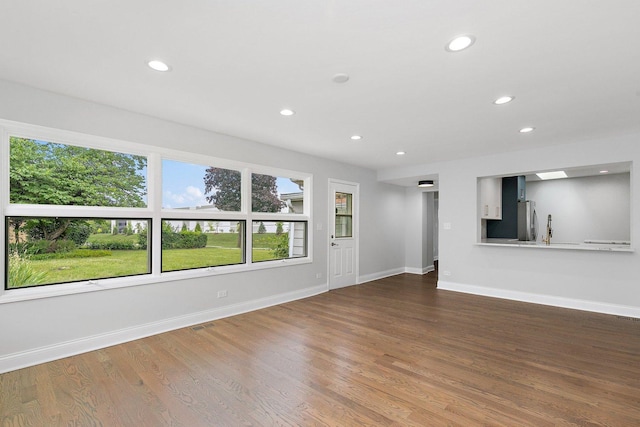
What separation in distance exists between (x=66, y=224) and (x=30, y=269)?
50cm

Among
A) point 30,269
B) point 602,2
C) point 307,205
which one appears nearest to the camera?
point 602,2

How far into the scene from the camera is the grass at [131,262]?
297 cm

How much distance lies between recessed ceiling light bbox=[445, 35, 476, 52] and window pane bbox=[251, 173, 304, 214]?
3.24 m

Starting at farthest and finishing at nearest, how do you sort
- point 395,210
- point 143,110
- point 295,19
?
point 395,210, point 143,110, point 295,19

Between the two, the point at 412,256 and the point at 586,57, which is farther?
the point at 412,256

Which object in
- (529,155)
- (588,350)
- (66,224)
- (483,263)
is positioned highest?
A: (529,155)

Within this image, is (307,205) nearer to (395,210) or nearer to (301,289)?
(301,289)

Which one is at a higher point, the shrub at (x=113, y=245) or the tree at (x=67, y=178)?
the tree at (x=67, y=178)

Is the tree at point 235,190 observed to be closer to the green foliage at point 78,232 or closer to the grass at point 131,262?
the grass at point 131,262

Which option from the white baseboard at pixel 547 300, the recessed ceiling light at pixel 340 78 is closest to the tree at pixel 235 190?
the recessed ceiling light at pixel 340 78

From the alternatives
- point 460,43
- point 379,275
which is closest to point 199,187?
point 460,43

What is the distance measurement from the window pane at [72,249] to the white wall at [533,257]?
5.14 m

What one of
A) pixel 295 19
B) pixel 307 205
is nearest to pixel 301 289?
pixel 307 205

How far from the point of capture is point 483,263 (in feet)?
17.8
